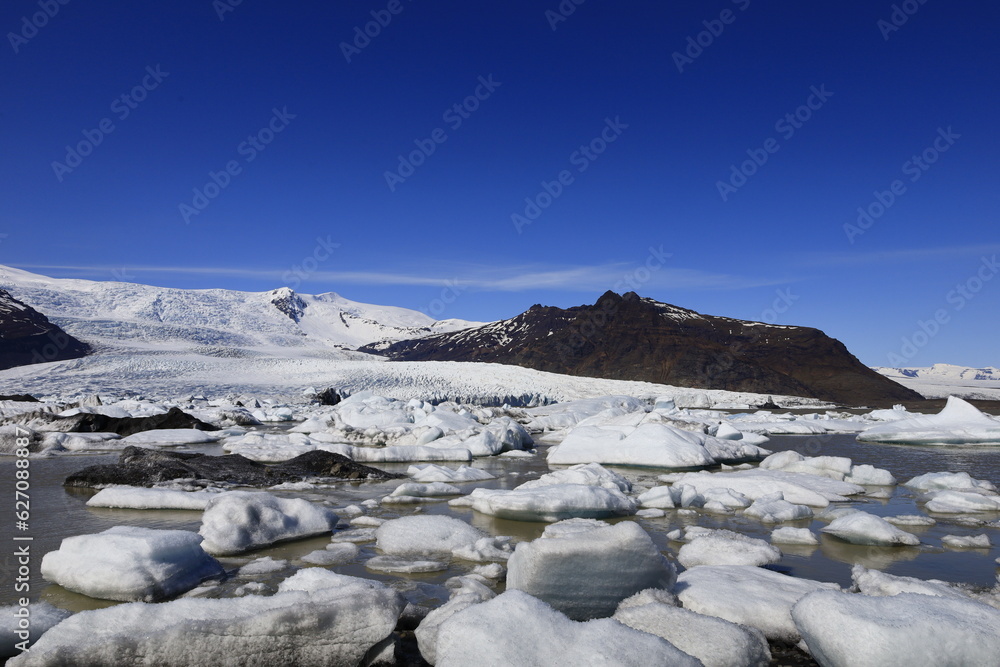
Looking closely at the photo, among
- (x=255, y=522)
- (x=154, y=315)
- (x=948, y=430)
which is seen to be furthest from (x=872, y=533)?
(x=154, y=315)

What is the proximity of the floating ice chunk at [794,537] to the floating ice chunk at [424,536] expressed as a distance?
2291 millimetres

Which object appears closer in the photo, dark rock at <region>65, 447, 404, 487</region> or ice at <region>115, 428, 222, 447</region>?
dark rock at <region>65, 447, 404, 487</region>

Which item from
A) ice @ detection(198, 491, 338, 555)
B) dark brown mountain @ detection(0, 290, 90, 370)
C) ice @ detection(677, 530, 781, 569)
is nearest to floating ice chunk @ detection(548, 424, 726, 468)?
ice @ detection(677, 530, 781, 569)

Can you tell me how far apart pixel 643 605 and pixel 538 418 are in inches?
656

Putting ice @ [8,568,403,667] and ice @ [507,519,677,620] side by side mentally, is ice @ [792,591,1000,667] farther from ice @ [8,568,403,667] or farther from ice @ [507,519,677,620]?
ice @ [8,568,403,667]

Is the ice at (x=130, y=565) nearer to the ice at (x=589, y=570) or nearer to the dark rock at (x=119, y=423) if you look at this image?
the ice at (x=589, y=570)

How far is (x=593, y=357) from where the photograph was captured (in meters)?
61.2

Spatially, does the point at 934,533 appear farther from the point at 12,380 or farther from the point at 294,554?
the point at 12,380

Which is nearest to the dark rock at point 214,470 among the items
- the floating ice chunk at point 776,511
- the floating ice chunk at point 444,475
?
the floating ice chunk at point 444,475

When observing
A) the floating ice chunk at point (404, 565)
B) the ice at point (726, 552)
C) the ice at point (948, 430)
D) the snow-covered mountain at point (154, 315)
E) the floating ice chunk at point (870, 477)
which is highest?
the snow-covered mountain at point (154, 315)

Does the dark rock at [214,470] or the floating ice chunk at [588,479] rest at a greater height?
the floating ice chunk at [588,479]

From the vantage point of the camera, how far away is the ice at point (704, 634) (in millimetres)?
2373

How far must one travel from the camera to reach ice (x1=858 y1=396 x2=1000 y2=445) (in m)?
13.4

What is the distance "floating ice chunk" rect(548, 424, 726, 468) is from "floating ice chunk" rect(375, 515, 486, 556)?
5.35 metres
